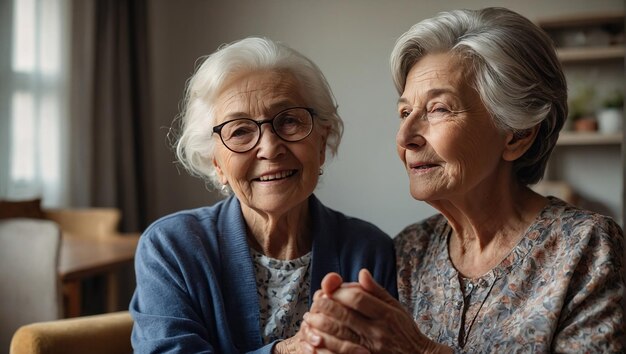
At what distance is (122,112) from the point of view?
198 inches

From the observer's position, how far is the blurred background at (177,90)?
14.4ft

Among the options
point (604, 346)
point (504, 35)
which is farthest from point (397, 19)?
point (604, 346)

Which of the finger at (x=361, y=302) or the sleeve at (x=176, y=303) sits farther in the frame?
the sleeve at (x=176, y=303)

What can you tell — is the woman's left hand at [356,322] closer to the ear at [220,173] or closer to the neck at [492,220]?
the neck at [492,220]

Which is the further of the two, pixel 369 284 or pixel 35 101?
pixel 35 101

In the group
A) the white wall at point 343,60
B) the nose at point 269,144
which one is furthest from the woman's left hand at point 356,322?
the white wall at point 343,60

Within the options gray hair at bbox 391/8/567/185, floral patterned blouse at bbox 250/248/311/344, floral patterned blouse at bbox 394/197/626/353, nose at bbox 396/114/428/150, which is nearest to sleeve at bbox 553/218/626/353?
floral patterned blouse at bbox 394/197/626/353

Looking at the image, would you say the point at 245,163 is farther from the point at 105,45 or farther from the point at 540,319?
the point at 105,45

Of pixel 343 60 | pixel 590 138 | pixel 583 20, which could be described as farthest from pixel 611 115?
pixel 343 60

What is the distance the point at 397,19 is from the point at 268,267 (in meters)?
4.17

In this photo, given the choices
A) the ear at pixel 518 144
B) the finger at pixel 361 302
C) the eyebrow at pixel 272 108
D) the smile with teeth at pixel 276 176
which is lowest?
the finger at pixel 361 302

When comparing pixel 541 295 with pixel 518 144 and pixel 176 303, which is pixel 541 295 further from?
pixel 176 303

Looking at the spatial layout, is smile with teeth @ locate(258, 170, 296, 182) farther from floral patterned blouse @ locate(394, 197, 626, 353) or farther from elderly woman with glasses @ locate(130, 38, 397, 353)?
floral patterned blouse @ locate(394, 197, 626, 353)

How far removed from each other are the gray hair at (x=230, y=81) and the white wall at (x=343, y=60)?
370 cm
